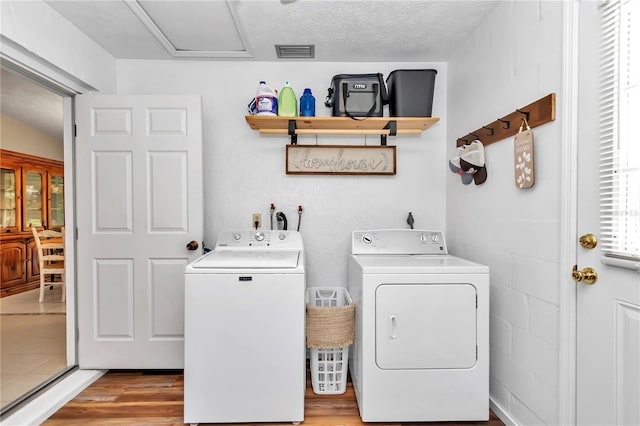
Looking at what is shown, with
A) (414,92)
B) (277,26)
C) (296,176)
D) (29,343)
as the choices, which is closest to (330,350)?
(296,176)

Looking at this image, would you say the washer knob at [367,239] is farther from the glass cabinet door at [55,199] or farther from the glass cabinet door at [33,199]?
the glass cabinet door at [55,199]

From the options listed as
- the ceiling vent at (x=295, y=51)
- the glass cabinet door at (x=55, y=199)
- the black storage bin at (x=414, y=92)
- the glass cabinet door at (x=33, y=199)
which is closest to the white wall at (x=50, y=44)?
the ceiling vent at (x=295, y=51)

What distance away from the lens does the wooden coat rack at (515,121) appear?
1.54m

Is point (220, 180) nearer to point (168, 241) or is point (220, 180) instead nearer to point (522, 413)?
point (168, 241)

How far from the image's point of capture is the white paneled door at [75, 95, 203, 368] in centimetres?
242

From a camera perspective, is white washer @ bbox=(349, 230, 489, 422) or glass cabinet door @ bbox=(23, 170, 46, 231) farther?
glass cabinet door @ bbox=(23, 170, 46, 231)

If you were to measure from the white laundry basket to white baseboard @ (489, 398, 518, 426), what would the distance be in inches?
34.1

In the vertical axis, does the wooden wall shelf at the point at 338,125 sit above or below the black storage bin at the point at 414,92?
below

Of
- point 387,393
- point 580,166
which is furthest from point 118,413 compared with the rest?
point 580,166

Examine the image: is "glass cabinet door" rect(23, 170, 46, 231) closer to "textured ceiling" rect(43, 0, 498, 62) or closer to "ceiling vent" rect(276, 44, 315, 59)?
"textured ceiling" rect(43, 0, 498, 62)

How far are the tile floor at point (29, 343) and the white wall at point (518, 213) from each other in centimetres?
282

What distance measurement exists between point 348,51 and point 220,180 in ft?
4.42

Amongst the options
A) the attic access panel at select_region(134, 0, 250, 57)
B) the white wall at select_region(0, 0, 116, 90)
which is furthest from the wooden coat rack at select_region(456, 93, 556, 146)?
the white wall at select_region(0, 0, 116, 90)

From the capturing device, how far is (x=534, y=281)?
1.68 metres
